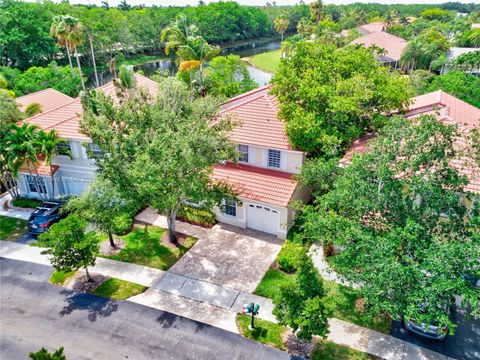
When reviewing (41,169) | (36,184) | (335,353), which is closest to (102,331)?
(335,353)

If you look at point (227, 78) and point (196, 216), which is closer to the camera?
point (196, 216)

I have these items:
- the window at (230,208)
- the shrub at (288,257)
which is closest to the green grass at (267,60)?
the window at (230,208)

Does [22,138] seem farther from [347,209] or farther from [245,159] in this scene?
[347,209]

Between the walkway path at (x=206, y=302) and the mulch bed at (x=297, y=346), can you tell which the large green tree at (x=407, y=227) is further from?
the mulch bed at (x=297, y=346)

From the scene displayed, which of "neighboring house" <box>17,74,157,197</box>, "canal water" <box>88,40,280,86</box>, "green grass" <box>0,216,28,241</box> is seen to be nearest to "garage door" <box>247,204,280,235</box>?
"neighboring house" <box>17,74,157,197</box>

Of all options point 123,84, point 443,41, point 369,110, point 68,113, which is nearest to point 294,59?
point 369,110

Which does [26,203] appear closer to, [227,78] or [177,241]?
[177,241]

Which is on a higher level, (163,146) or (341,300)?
(163,146)
